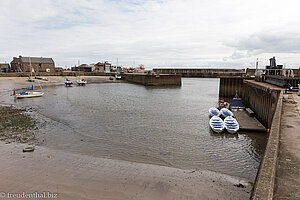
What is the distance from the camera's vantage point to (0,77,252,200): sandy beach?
8375 mm

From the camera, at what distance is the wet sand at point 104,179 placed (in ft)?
27.5

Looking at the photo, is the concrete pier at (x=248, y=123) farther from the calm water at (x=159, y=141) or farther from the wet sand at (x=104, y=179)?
the wet sand at (x=104, y=179)

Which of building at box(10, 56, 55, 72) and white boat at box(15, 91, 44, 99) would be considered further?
building at box(10, 56, 55, 72)

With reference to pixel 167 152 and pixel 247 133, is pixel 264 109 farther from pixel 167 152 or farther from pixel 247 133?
pixel 167 152

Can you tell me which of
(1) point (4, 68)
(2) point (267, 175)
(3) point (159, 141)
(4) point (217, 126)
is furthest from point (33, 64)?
(2) point (267, 175)

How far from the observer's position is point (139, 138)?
15711 mm

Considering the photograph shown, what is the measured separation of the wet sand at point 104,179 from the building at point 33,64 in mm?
89693

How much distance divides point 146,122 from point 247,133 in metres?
9.73

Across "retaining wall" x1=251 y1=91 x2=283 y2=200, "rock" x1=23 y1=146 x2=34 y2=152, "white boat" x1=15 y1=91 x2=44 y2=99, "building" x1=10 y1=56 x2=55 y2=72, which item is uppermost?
"building" x1=10 y1=56 x2=55 y2=72

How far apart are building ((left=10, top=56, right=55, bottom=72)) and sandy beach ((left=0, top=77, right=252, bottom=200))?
8963cm

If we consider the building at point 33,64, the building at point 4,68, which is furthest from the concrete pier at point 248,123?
the building at point 4,68

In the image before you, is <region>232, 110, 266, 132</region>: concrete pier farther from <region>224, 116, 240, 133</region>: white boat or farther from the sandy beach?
the sandy beach

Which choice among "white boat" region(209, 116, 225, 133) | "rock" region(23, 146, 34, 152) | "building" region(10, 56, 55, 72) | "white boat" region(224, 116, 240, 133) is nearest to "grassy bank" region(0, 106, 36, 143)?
"rock" region(23, 146, 34, 152)

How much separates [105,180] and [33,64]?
9579cm
